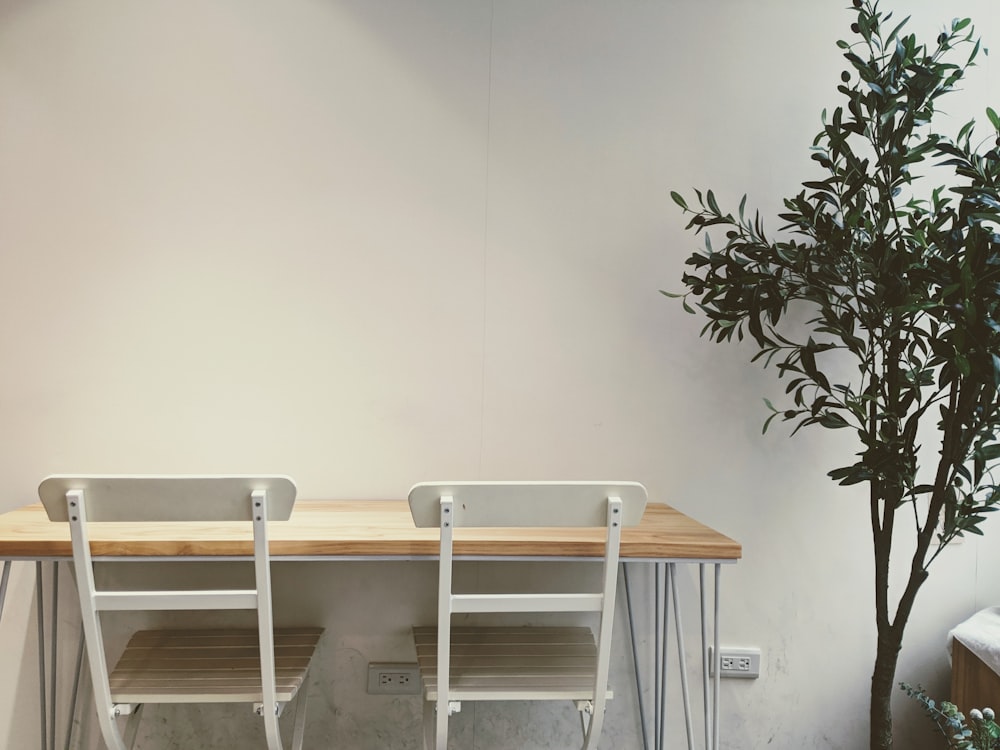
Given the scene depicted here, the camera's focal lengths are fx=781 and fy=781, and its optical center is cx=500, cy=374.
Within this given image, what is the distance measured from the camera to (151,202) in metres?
2.30

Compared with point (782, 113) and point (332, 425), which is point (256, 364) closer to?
point (332, 425)

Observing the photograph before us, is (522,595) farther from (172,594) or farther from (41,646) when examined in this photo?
(41,646)

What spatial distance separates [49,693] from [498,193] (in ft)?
6.51

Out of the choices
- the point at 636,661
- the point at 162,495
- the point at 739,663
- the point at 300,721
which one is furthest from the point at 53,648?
the point at 739,663

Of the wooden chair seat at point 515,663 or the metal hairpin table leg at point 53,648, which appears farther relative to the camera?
Result: the metal hairpin table leg at point 53,648

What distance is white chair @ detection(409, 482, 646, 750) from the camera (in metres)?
1.58

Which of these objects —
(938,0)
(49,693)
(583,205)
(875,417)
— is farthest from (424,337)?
(938,0)

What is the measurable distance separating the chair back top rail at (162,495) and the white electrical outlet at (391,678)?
96 cm

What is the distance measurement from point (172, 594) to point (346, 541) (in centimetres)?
38

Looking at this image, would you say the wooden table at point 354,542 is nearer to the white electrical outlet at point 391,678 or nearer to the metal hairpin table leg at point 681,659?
the metal hairpin table leg at point 681,659

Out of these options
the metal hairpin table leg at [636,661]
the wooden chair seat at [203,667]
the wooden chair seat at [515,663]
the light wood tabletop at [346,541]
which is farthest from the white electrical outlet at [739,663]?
the wooden chair seat at [203,667]

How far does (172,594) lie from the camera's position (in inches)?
62.9

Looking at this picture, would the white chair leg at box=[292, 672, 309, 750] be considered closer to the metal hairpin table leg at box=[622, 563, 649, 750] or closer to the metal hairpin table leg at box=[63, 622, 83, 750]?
the metal hairpin table leg at box=[63, 622, 83, 750]

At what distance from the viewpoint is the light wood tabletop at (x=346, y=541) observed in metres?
1.76
